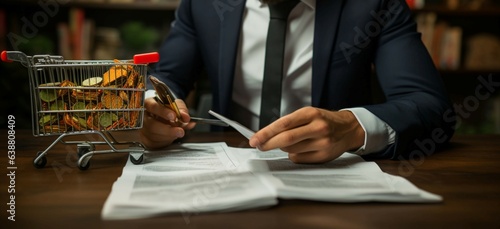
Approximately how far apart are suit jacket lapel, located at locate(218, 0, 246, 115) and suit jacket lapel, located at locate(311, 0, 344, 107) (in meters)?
0.21

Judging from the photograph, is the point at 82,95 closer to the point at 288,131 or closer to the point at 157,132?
the point at 157,132

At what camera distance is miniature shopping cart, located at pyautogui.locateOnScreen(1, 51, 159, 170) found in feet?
2.63

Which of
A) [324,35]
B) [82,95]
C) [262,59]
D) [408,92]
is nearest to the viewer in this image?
[82,95]

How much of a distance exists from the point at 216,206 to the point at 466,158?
23.6 inches

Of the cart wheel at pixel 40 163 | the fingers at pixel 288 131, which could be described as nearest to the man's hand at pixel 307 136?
the fingers at pixel 288 131

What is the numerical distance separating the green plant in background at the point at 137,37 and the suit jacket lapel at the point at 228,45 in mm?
1465

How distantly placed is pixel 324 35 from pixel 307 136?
1.78 feet

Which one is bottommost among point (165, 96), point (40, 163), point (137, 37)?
point (137, 37)

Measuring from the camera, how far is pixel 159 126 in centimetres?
96

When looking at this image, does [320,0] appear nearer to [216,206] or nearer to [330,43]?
[330,43]

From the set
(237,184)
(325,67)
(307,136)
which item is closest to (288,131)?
(307,136)

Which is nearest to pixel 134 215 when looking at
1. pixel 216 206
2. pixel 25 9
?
pixel 216 206

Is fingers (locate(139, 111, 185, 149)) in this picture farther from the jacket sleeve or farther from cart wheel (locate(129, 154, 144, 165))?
the jacket sleeve

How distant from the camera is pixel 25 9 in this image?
289 centimetres
